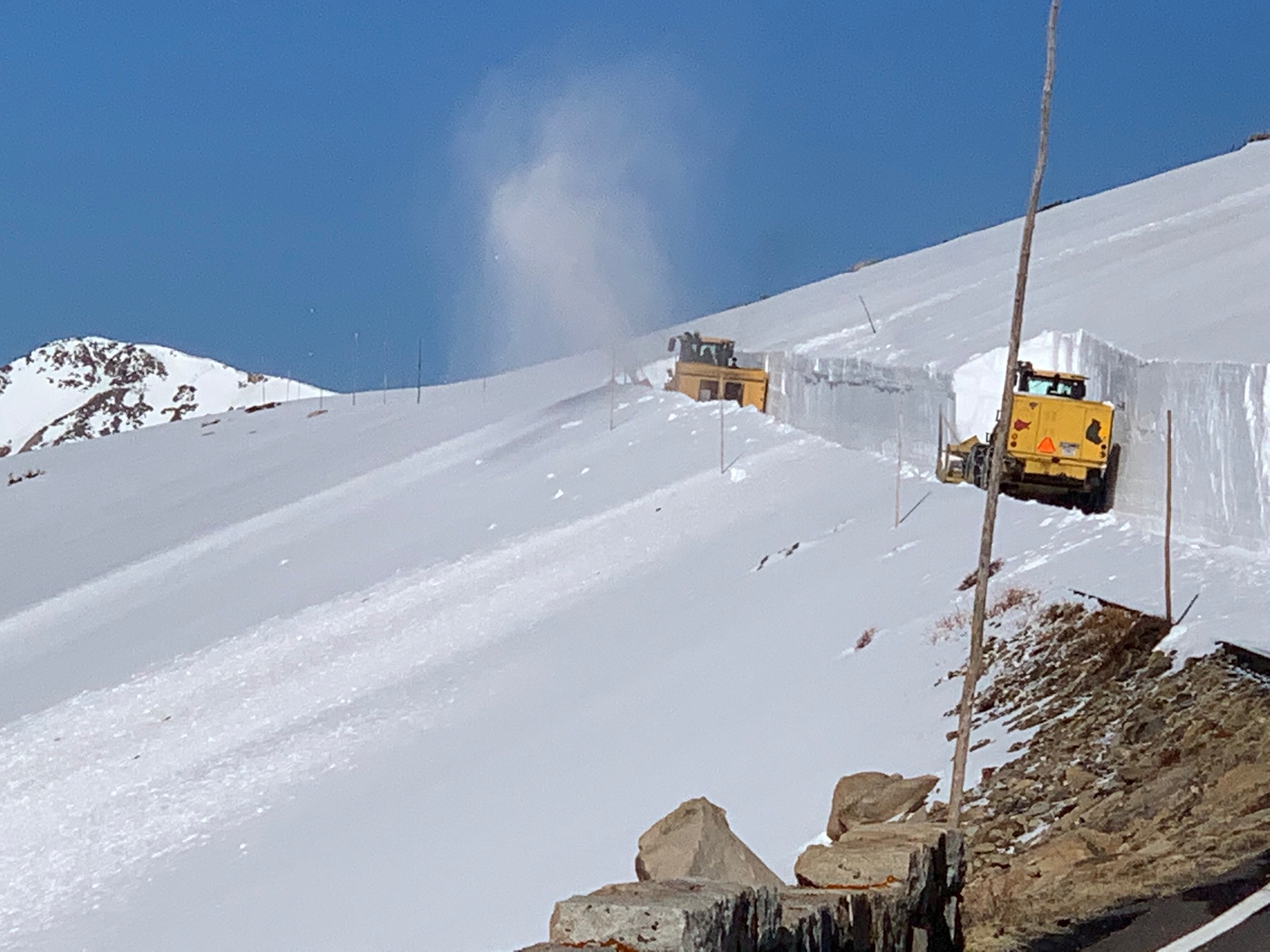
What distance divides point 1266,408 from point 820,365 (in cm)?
2154

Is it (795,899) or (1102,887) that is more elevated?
(795,899)

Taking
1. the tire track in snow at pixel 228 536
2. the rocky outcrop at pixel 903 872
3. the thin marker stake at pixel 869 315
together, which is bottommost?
the tire track in snow at pixel 228 536

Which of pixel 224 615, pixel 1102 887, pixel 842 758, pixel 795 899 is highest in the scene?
pixel 795 899

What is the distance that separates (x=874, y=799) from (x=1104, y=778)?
2.00m

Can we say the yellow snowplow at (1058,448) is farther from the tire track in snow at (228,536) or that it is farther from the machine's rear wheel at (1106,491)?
the tire track in snow at (228,536)

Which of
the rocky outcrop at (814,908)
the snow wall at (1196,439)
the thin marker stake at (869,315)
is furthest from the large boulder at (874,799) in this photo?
the thin marker stake at (869,315)

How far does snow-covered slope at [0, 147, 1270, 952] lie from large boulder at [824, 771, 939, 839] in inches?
32.9

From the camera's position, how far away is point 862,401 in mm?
38125

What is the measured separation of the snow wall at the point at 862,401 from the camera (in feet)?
110

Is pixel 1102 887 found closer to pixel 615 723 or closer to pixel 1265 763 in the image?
pixel 1265 763

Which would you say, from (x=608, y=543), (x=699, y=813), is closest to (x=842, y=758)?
(x=699, y=813)

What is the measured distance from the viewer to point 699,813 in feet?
37.1

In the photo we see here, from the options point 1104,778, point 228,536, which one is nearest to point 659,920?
point 1104,778

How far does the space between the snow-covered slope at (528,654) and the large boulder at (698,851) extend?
4040 mm
